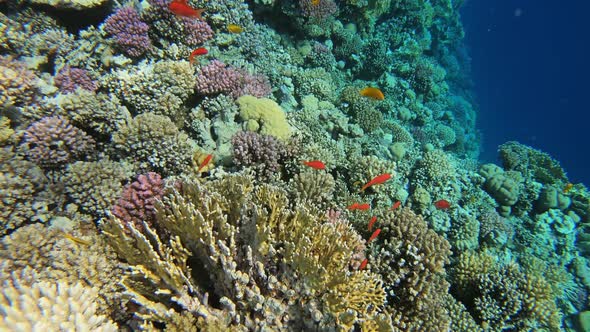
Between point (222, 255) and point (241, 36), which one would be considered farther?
point (241, 36)

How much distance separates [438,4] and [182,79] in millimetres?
17991

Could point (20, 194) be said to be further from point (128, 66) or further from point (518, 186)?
point (518, 186)

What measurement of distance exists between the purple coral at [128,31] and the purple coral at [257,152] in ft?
10.8

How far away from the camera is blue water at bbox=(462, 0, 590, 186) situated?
64.1 m

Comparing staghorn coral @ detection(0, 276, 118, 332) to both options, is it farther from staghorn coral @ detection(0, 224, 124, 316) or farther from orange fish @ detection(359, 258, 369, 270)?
orange fish @ detection(359, 258, 369, 270)

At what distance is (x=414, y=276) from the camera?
4.22 m

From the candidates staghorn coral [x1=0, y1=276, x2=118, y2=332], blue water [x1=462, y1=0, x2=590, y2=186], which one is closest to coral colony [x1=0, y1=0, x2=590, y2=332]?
staghorn coral [x1=0, y1=276, x2=118, y2=332]

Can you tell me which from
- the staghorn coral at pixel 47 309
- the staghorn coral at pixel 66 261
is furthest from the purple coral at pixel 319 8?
the staghorn coral at pixel 47 309

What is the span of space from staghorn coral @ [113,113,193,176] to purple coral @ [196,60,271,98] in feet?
4.98

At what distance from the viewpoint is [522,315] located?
17.8 ft

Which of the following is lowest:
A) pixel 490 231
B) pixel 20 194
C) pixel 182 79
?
pixel 20 194

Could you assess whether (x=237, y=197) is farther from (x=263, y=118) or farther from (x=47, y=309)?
(x=263, y=118)

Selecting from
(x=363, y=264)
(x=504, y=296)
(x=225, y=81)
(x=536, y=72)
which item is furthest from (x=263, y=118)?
(x=536, y=72)

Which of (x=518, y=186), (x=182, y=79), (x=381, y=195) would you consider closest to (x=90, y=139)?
(x=182, y=79)
